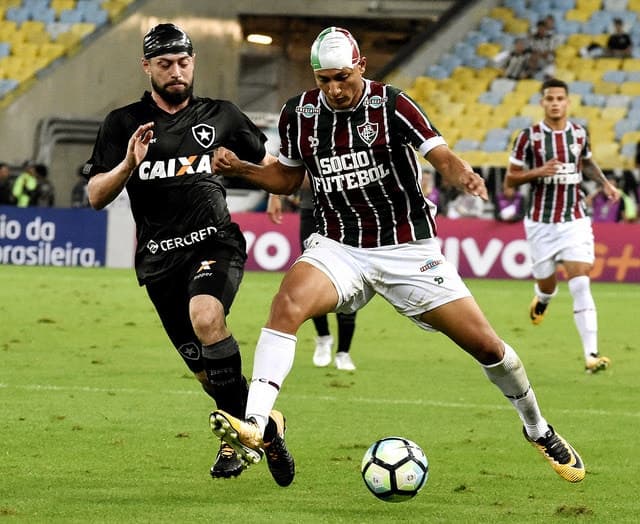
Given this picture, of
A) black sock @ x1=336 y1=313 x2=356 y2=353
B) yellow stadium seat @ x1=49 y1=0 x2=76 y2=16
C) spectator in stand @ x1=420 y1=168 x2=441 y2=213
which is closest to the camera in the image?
black sock @ x1=336 y1=313 x2=356 y2=353

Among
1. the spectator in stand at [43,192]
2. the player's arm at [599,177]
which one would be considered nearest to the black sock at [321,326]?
the player's arm at [599,177]

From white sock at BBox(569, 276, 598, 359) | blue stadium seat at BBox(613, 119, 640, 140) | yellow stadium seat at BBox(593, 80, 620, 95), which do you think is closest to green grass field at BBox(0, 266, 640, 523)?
white sock at BBox(569, 276, 598, 359)

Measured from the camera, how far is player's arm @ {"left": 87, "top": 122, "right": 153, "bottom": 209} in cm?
652

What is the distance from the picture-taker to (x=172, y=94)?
7.16 metres

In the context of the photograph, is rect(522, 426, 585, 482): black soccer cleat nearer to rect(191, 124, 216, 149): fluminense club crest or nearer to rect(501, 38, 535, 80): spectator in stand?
rect(191, 124, 216, 149): fluminense club crest

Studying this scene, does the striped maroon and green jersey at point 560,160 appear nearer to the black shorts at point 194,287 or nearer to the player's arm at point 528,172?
the player's arm at point 528,172

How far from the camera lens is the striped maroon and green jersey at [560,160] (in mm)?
12305

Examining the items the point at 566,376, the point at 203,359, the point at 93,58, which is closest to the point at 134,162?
the point at 203,359

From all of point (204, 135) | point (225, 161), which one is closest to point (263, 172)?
point (225, 161)

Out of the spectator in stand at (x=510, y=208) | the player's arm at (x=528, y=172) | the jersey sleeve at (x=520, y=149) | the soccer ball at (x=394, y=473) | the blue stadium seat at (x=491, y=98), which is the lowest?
the soccer ball at (x=394, y=473)

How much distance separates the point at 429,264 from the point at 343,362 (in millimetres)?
5094

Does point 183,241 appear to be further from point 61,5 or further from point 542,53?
point 61,5

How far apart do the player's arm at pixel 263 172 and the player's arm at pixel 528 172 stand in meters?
4.68

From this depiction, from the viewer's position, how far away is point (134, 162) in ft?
21.4
